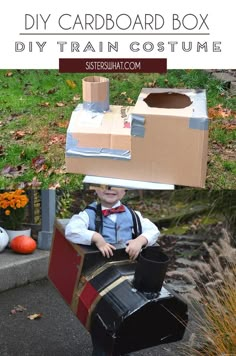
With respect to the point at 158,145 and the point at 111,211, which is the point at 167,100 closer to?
the point at 158,145

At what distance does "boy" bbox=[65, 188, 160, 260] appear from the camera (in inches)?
112

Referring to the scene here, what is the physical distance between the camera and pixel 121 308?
2.66 m

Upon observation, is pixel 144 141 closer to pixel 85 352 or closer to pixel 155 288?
pixel 155 288

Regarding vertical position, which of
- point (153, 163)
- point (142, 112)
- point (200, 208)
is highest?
point (142, 112)

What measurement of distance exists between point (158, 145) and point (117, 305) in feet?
2.25

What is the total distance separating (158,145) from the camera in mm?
2910

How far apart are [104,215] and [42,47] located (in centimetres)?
77

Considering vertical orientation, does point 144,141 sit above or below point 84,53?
below

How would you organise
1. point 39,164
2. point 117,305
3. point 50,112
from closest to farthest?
point 117,305 < point 39,164 < point 50,112

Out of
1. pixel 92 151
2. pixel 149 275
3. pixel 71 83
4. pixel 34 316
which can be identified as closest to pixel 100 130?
pixel 92 151

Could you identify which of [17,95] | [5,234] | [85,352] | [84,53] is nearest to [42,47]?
[84,53]

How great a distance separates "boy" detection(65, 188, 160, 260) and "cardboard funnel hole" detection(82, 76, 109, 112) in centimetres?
38

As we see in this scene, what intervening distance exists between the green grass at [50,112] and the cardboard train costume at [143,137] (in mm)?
417

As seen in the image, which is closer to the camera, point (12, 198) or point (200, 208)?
point (12, 198)
